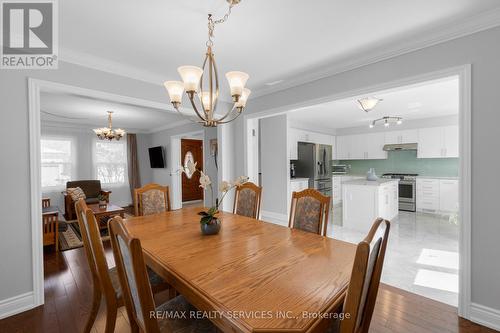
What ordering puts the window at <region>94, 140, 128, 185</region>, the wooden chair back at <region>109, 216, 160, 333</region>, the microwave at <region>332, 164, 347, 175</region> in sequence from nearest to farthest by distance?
the wooden chair back at <region>109, 216, 160, 333</region>
the window at <region>94, 140, 128, 185</region>
the microwave at <region>332, 164, 347, 175</region>

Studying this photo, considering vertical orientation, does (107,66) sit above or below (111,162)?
above

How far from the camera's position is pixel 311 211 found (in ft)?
6.72

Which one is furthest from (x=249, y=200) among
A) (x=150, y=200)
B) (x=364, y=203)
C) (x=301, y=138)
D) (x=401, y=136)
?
(x=401, y=136)

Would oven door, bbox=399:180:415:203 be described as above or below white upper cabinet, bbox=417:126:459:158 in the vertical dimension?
below

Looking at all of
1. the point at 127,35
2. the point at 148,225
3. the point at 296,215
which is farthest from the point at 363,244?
the point at 127,35

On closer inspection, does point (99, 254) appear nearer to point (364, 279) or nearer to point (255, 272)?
point (255, 272)

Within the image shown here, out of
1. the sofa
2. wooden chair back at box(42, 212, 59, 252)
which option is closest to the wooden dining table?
wooden chair back at box(42, 212, 59, 252)

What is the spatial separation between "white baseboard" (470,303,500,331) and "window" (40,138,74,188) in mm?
7990

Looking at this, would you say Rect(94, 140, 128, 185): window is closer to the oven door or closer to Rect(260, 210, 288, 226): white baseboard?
Rect(260, 210, 288, 226): white baseboard

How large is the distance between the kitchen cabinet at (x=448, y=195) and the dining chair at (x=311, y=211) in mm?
5321

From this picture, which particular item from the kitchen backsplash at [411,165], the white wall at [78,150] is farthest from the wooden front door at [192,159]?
the kitchen backsplash at [411,165]

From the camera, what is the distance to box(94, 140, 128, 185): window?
22.1ft

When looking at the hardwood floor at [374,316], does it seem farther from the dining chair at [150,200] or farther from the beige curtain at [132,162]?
the beige curtain at [132,162]

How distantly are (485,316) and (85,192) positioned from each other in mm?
7428
